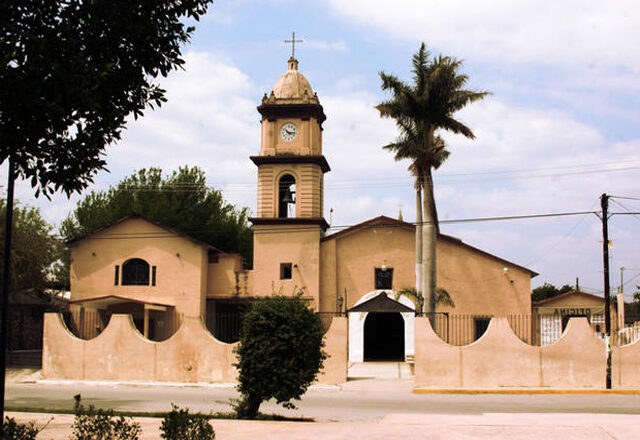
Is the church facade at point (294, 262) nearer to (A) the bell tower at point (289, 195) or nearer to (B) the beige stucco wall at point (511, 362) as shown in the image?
(A) the bell tower at point (289, 195)

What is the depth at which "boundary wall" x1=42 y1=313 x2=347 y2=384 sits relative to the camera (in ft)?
77.7

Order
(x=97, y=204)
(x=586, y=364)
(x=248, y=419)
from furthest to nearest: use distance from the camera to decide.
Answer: (x=97, y=204)
(x=586, y=364)
(x=248, y=419)

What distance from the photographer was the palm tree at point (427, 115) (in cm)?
2825

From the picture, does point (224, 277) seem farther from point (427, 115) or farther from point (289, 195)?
point (427, 115)

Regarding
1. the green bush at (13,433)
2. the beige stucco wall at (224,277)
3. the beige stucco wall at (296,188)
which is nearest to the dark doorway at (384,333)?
the beige stucco wall at (296,188)

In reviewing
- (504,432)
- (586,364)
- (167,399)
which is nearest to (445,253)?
(586,364)

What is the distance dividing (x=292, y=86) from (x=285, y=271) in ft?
28.8

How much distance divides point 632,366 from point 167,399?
1386 cm

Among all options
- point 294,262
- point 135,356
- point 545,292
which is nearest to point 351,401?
point 135,356

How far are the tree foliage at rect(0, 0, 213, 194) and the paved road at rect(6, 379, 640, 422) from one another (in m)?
8.28

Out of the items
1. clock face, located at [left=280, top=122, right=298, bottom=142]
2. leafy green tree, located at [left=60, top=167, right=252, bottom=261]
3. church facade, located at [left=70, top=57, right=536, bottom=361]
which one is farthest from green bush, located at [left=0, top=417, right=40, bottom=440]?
leafy green tree, located at [left=60, top=167, right=252, bottom=261]

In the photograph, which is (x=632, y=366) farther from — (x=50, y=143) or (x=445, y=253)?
(x=50, y=143)

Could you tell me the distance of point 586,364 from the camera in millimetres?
22781

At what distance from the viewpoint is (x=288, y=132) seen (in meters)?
35.2
